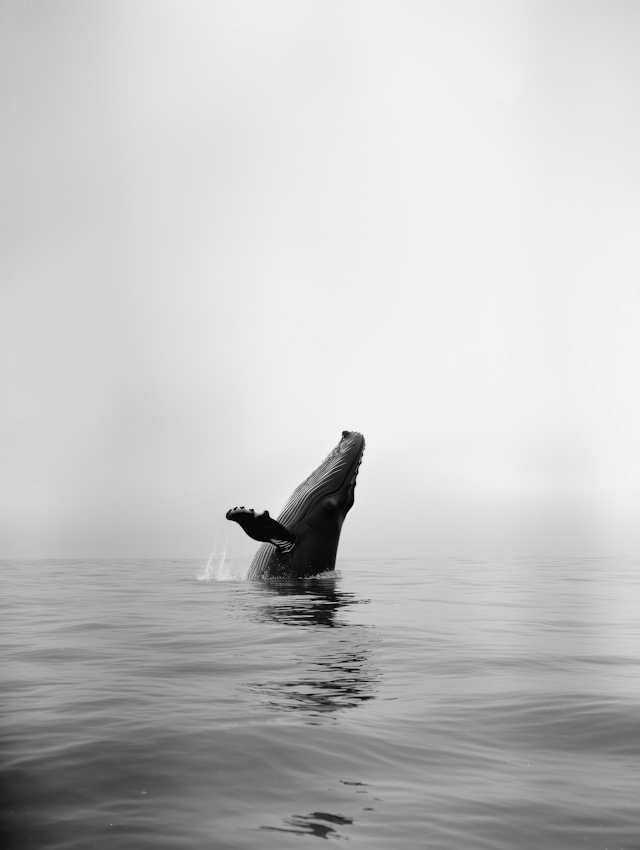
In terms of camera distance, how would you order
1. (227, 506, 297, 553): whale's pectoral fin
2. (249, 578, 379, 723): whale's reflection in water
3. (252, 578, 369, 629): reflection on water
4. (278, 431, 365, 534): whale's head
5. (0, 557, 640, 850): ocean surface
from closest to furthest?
1. (0, 557, 640, 850): ocean surface
2. (249, 578, 379, 723): whale's reflection in water
3. (252, 578, 369, 629): reflection on water
4. (227, 506, 297, 553): whale's pectoral fin
5. (278, 431, 365, 534): whale's head

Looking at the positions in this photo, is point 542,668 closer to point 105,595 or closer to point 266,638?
point 266,638

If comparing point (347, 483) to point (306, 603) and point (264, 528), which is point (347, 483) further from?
point (306, 603)

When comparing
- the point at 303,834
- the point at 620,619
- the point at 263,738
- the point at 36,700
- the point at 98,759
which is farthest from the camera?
the point at 620,619

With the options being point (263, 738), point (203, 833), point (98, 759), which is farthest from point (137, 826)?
point (263, 738)

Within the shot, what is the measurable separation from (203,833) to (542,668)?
221 inches

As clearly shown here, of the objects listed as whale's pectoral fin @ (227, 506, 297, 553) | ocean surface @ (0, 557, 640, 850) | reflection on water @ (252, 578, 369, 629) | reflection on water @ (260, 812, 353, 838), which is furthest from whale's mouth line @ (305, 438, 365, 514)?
reflection on water @ (260, 812, 353, 838)

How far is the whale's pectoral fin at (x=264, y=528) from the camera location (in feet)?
50.8

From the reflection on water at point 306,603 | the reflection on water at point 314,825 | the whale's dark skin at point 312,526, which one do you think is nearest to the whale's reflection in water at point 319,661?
the reflection on water at point 306,603

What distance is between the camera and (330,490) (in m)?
18.5

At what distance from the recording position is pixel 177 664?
8773 millimetres

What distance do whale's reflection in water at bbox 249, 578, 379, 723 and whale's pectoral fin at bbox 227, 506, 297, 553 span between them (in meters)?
1.52

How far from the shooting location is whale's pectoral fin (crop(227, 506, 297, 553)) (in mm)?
15469

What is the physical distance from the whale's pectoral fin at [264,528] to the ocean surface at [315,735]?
3.22 meters

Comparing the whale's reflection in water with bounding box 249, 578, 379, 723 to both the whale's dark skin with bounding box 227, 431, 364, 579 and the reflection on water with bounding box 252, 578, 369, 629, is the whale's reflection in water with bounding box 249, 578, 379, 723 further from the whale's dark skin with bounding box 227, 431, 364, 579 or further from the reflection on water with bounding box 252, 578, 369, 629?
the whale's dark skin with bounding box 227, 431, 364, 579
